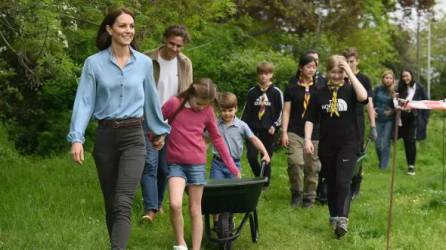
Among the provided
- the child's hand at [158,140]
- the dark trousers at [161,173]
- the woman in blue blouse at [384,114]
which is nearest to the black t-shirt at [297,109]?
the dark trousers at [161,173]

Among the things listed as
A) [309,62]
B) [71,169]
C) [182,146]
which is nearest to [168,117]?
[182,146]

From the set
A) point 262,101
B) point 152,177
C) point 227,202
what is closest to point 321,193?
point 262,101

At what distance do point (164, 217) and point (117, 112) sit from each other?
256 centimetres

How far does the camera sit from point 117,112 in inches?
198

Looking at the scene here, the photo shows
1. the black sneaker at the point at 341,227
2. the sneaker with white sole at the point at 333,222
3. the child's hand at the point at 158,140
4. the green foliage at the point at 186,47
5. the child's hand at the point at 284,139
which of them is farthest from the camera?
the child's hand at the point at 284,139

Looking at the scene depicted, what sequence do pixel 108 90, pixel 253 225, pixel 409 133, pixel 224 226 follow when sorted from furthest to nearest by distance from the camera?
pixel 409 133 < pixel 253 225 < pixel 224 226 < pixel 108 90

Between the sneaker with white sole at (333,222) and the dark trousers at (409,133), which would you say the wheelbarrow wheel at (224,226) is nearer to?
the sneaker with white sole at (333,222)

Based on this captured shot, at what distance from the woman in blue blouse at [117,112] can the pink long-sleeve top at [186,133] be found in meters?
0.78

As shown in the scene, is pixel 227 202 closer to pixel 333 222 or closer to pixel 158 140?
pixel 158 140

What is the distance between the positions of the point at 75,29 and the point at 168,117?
8.00 feet

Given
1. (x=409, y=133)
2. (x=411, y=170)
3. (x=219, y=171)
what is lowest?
(x=411, y=170)

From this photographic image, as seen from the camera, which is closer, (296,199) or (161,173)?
(161,173)

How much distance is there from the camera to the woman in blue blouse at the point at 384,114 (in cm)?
1245

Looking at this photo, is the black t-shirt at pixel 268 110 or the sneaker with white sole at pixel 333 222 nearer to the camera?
the sneaker with white sole at pixel 333 222
